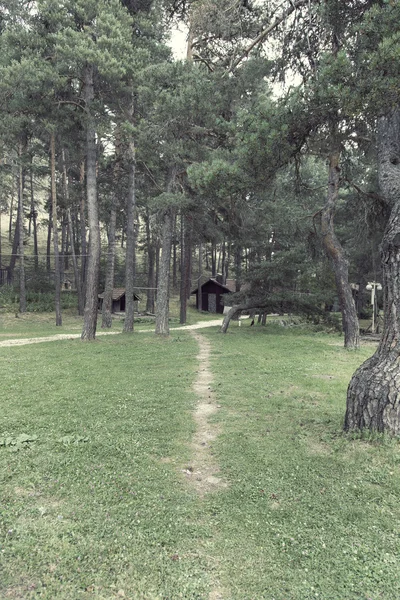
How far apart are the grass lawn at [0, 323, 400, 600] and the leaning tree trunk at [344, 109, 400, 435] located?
0.90 ft

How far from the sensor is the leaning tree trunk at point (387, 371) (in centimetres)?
457

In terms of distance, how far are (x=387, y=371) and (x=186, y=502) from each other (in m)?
3.05

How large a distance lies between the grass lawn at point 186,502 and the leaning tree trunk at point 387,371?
27 centimetres

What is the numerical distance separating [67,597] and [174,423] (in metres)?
3.25

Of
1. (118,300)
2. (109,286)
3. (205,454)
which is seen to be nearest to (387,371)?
(205,454)

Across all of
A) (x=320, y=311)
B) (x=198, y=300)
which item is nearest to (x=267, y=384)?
(x=320, y=311)

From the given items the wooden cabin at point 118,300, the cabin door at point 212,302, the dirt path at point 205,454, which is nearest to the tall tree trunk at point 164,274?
the dirt path at point 205,454

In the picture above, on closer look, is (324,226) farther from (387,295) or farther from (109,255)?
(109,255)

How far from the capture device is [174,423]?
223 inches

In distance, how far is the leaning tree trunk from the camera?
15.0 feet

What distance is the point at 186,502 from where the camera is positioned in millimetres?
3566

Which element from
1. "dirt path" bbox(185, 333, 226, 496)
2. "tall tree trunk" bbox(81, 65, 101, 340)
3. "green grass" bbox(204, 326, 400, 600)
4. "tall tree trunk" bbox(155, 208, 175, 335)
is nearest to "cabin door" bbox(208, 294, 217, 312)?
"tall tree trunk" bbox(155, 208, 175, 335)

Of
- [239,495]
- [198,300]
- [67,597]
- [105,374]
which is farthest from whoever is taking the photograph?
[198,300]

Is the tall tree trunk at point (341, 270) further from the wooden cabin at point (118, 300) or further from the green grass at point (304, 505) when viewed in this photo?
the wooden cabin at point (118, 300)
